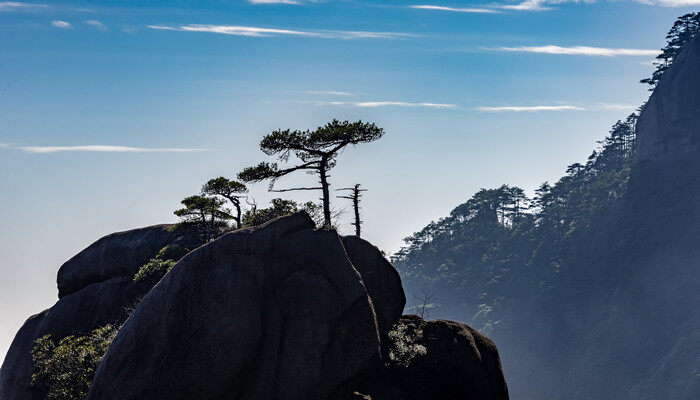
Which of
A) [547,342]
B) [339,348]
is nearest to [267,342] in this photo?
[339,348]

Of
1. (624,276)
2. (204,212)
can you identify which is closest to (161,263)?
(204,212)

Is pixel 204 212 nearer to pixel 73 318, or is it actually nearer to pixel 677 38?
pixel 73 318

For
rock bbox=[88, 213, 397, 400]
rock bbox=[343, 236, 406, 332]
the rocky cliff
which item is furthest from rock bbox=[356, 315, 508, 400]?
rock bbox=[88, 213, 397, 400]

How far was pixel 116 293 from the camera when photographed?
41.5m

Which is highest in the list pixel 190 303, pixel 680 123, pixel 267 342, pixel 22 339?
pixel 680 123

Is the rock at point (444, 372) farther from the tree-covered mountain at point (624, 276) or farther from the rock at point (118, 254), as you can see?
the tree-covered mountain at point (624, 276)

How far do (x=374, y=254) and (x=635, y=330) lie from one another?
143 metres

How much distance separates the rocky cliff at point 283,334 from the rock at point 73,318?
15.2 m

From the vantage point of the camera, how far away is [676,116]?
160250 millimetres

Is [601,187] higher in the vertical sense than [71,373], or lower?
higher

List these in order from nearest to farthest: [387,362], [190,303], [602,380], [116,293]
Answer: [190,303] < [387,362] < [116,293] < [602,380]

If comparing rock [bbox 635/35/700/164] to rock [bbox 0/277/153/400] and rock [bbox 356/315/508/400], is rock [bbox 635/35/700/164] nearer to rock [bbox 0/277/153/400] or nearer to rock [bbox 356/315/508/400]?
rock [bbox 356/315/508/400]

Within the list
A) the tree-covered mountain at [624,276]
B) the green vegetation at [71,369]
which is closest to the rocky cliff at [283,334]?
the green vegetation at [71,369]

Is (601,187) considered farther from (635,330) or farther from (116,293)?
(116,293)
